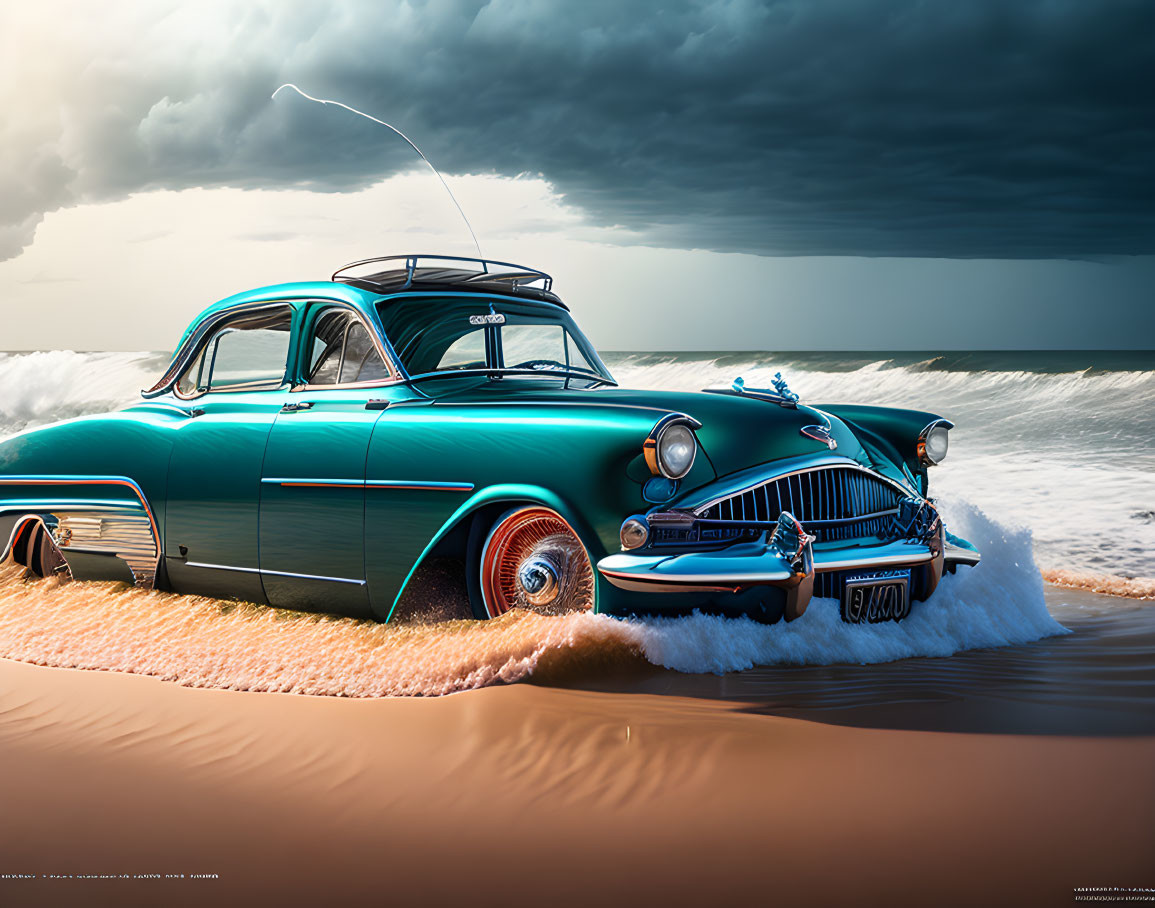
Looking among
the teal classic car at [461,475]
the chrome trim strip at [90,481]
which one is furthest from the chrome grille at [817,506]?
the chrome trim strip at [90,481]

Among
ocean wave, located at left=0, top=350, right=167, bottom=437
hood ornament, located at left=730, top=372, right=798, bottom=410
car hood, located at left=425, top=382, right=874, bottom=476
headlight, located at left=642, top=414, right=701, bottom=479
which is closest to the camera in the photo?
headlight, located at left=642, top=414, right=701, bottom=479

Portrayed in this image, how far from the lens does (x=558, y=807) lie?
2.81 metres

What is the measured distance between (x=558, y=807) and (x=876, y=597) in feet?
5.77

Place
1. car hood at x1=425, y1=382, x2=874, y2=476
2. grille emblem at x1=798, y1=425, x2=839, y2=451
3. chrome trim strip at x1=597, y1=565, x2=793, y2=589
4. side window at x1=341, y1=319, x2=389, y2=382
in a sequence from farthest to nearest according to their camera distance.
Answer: side window at x1=341, y1=319, x2=389, y2=382, grille emblem at x1=798, y1=425, x2=839, y2=451, car hood at x1=425, y1=382, x2=874, y2=476, chrome trim strip at x1=597, y1=565, x2=793, y2=589

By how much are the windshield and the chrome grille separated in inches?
59.1

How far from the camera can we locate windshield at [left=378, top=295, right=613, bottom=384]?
4770 millimetres

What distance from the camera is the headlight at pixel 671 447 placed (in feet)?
11.8

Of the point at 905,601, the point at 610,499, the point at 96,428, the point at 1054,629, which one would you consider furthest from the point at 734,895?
the point at 96,428

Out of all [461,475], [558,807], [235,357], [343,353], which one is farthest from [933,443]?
[235,357]

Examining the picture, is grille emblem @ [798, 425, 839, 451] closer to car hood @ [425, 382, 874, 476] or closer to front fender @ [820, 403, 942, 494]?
car hood @ [425, 382, 874, 476]

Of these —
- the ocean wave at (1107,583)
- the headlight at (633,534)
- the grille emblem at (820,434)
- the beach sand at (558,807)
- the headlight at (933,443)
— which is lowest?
the ocean wave at (1107,583)

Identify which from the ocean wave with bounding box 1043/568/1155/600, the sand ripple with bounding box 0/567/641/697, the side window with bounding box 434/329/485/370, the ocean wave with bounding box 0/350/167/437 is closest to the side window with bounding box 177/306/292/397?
the side window with bounding box 434/329/485/370

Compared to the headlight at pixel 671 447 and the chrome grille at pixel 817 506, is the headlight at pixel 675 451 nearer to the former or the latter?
the headlight at pixel 671 447

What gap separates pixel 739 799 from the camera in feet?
9.16
